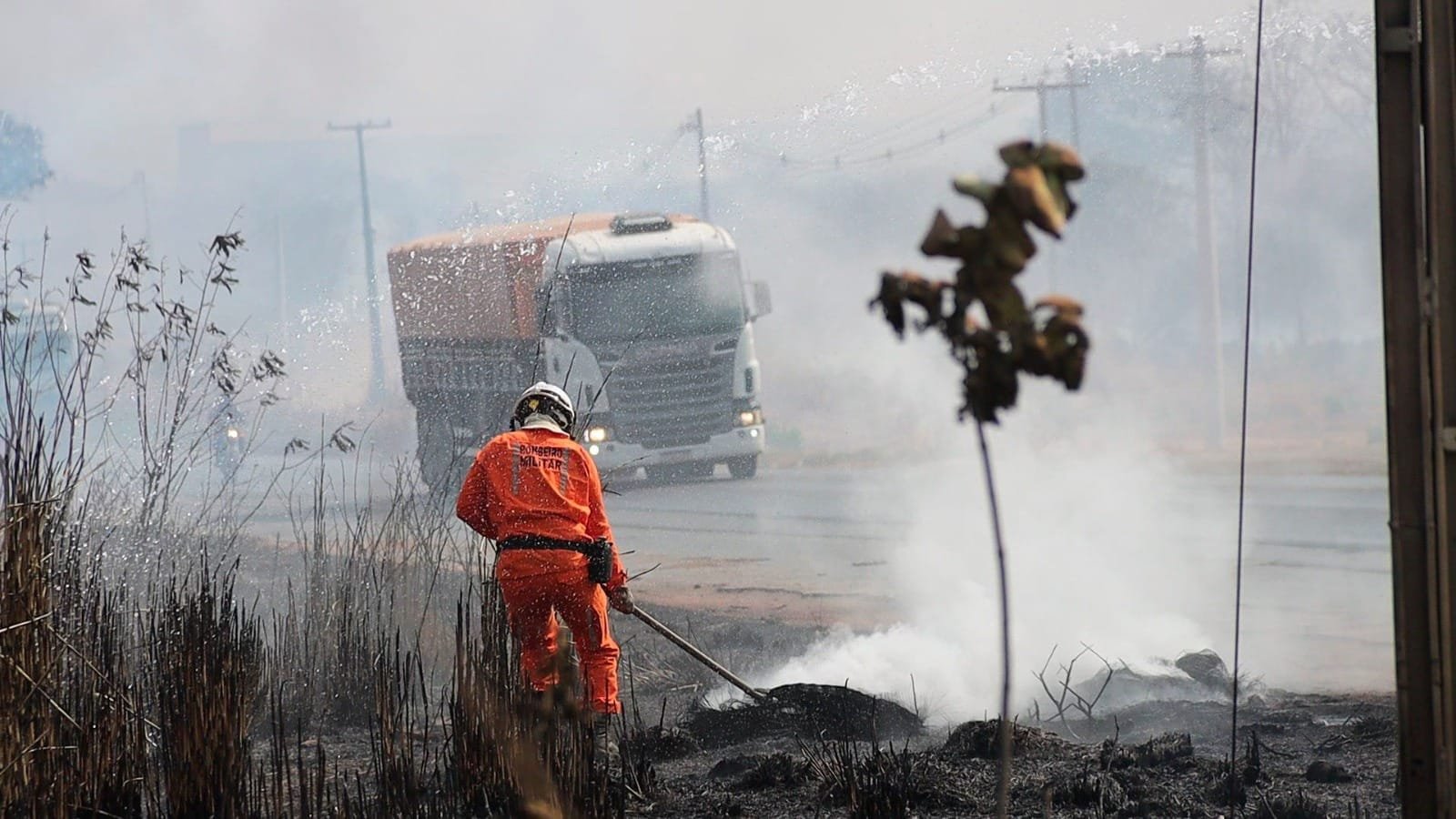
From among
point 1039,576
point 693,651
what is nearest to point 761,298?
point 1039,576

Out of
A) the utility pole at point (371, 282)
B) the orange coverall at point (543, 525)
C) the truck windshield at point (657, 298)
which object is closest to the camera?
the orange coverall at point (543, 525)

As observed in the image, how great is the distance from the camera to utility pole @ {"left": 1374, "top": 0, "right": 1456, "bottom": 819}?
113 inches

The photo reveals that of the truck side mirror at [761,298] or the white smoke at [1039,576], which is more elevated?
the truck side mirror at [761,298]

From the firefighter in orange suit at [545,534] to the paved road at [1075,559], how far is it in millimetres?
2990

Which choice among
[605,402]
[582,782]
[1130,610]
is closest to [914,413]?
[605,402]

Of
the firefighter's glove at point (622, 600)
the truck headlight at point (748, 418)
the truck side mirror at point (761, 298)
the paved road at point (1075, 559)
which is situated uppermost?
the truck side mirror at point (761, 298)

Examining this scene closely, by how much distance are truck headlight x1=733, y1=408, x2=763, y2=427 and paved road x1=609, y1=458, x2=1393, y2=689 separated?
1.00 metres

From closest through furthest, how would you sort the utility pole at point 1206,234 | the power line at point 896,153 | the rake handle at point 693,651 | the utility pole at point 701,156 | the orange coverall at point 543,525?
the rake handle at point 693,651
the orange coverall at point 543,525
the utility pole at point 1206,234
the power line at point 896,153
the utility pole at point 701,156

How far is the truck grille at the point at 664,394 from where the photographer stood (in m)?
16.4

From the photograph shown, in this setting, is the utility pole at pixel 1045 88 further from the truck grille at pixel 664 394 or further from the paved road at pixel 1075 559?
the truck grille at pixel 664 394

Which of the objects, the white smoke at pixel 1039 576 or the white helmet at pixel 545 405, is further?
the white smoke at pixel 1039 576

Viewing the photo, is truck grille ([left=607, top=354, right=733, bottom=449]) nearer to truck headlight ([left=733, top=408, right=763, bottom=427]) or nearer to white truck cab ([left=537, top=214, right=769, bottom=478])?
white truck cab ([left=537, top=214, right=769, bottom=478])

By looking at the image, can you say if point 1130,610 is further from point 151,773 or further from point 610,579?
point 151,773

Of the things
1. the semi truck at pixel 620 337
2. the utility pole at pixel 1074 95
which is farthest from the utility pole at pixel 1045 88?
the semi truck at pixel 620 337
